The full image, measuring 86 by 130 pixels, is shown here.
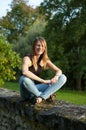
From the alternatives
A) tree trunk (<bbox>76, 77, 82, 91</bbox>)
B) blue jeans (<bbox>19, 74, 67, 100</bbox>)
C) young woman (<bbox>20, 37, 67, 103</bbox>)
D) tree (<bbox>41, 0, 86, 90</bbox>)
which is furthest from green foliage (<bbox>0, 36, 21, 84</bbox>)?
tree trunk (<bbox>76, 77, 82, 91</bbox>)

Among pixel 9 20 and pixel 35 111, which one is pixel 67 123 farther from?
pixel 9 20

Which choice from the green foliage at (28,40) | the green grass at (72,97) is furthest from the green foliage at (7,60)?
the green foliage at (28,40)

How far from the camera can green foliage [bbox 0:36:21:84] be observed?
17.3 metres

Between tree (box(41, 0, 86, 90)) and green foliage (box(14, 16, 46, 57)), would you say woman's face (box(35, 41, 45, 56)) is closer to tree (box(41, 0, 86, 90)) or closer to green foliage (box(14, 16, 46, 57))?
tree (box(41, 0, 86, 90))

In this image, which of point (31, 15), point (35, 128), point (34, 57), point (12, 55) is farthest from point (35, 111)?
point (31, 15)

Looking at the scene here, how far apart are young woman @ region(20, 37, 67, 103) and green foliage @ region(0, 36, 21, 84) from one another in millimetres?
9978

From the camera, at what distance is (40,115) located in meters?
6.30

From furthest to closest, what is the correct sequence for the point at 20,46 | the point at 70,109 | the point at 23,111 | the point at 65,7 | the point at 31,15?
the point at 31,15
the point at 20,46
the point at 65,7
the point at 23,111
the point at 70,109

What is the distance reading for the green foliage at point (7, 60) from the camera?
17297mm

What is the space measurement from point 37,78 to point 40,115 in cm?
83

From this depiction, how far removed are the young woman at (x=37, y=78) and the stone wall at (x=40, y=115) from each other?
17 cm

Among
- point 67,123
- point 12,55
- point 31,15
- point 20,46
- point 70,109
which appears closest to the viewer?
point 67,123

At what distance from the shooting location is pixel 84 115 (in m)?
5.61

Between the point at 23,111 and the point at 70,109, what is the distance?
1044 mm
